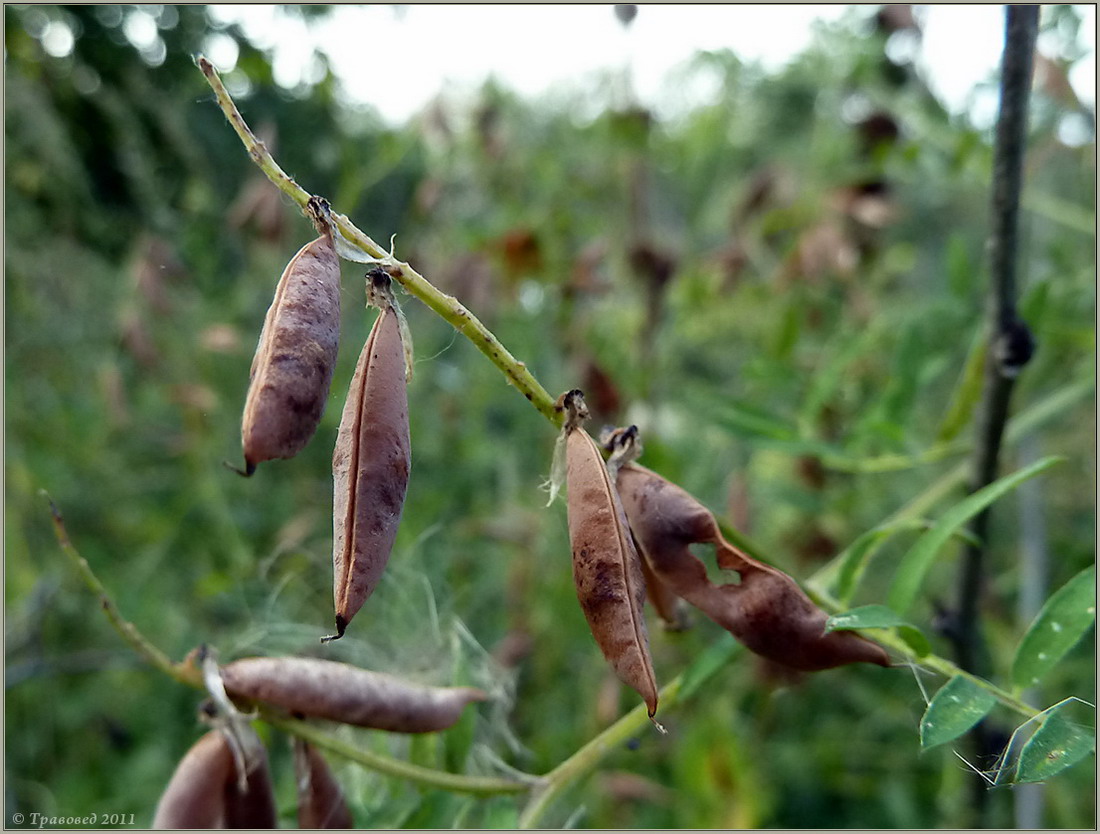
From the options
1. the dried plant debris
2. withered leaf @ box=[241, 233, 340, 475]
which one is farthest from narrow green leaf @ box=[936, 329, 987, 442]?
withered leaf @ box=[241, 233, 340, 475]

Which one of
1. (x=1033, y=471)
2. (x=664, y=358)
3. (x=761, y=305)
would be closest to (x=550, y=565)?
(x=664, y=358)

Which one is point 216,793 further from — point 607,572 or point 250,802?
point 607,572

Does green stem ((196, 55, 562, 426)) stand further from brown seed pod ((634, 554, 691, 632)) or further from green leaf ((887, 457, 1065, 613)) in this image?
green leaf ((887, 457, 1065, 613))

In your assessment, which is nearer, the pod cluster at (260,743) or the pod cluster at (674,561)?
the pod cluster at (674,561)

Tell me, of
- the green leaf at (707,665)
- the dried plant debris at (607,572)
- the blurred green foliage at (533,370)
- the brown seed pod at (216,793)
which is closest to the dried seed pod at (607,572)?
the dried plant debris at (607,572)

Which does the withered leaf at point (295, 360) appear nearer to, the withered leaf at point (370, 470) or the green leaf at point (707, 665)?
the withered leaf at point (370, 470)

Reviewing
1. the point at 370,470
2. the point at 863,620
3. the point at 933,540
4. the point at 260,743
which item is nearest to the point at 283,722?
the point at 260,743
